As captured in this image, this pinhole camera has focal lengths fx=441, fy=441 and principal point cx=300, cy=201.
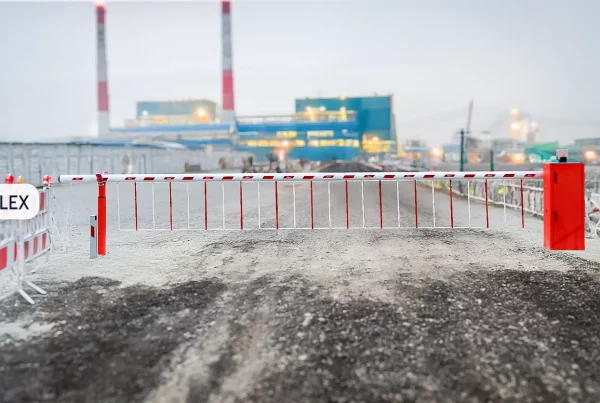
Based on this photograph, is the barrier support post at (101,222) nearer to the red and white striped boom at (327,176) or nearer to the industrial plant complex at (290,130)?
the red and white striped boom at (327,176)

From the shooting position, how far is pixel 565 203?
23.0ft

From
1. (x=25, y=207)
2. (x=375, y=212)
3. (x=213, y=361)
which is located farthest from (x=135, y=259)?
(x=375, y=212)

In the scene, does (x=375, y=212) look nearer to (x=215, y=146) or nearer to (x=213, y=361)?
(x=213, y=361)

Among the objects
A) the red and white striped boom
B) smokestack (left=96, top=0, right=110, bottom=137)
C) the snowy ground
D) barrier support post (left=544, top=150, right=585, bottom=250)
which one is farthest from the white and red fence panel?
smokestack (left=96, top=0, right=110, bottom=137)

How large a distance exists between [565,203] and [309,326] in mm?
5137

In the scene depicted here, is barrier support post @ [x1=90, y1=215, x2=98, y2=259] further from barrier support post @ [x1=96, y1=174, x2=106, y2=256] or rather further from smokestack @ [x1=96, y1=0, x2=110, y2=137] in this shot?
smokestack @ [x1=96, y1=0, x2=110, y2=137]

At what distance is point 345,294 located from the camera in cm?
514

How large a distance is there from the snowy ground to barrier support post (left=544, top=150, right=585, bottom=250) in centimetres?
33

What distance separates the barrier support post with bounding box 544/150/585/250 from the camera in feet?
22.9

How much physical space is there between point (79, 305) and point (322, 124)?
9406 centimetres

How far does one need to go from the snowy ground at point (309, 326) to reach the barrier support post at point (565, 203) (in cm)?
33

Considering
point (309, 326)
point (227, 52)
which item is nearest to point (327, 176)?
point (309, 326)

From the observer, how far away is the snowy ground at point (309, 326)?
3.07 meters

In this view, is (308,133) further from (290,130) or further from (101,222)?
(101,222)
